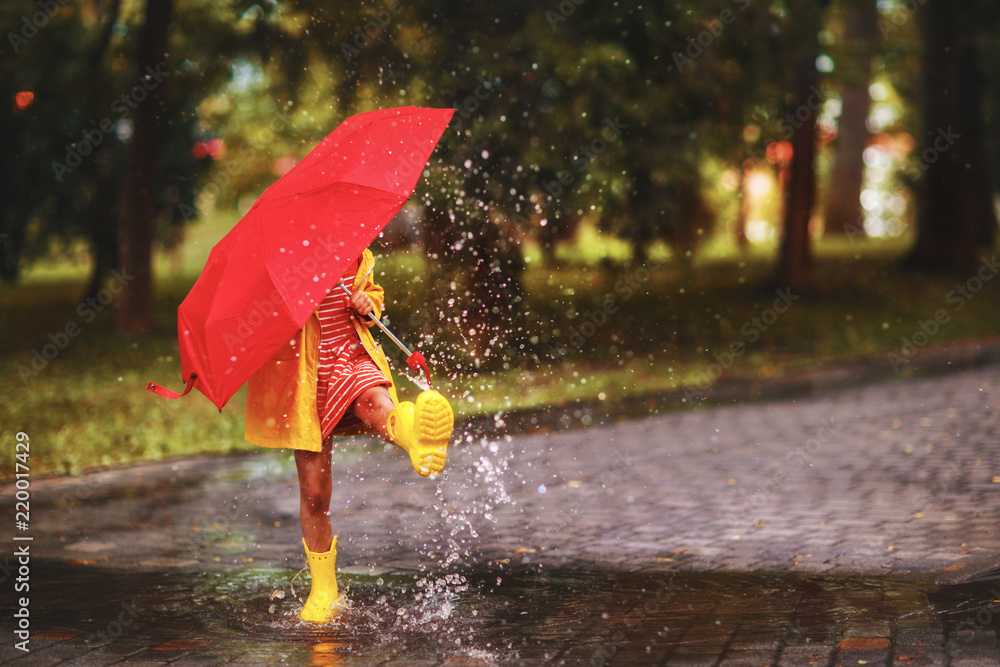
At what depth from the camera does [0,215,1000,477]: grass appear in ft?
34.8

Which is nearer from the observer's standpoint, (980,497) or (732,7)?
(980,497)

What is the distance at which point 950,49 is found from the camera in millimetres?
22078

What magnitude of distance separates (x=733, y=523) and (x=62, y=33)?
16640 millimetres

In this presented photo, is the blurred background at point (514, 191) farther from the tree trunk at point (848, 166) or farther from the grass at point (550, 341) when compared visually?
the tree trunk at point (848, 166)

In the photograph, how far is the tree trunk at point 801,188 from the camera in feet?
60.6

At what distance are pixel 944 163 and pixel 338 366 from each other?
20.4 meters

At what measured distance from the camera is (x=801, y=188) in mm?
19188

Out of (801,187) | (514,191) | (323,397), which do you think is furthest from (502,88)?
(323,397)

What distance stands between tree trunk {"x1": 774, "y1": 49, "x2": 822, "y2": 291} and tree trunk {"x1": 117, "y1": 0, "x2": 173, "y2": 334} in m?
9.83

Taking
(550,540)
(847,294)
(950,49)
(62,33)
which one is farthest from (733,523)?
(950,49)

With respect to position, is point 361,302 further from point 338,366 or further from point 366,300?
point 338,366

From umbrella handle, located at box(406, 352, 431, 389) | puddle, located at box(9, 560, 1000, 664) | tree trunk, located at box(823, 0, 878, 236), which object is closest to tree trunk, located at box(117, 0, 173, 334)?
puddle, located at box(9, 560, 1000, 664)

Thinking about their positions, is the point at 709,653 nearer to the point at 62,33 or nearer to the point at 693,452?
the point at 693,452

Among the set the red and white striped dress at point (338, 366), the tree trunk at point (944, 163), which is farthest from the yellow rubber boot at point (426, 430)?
the tree trunk at point (944, 163)
